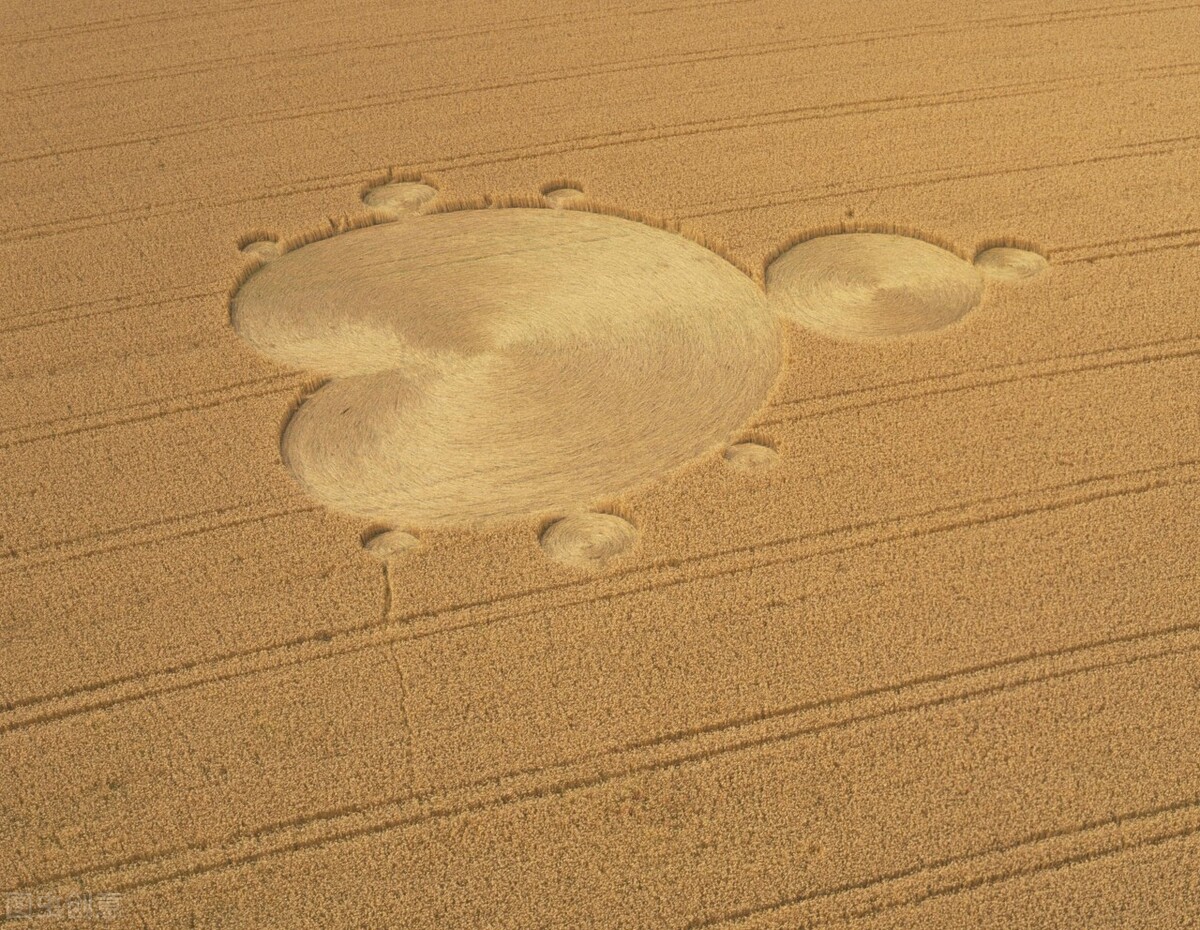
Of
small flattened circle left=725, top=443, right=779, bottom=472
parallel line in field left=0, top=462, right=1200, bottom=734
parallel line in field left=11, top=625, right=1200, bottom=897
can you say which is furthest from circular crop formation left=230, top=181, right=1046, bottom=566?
parallel line in field left=11, top=625, right=1200, bottom=897

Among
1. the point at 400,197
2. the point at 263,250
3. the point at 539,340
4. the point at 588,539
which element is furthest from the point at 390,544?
the point at 400,197

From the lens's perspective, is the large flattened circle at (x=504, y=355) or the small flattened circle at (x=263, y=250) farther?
the small flattened circle at (x=263, y=250)

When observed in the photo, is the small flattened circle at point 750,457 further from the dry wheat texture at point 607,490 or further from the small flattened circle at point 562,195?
the small flattened circle at point 562,195

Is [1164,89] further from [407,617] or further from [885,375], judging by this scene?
[407,617]

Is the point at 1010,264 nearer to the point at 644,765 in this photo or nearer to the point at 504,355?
the point at 504,355

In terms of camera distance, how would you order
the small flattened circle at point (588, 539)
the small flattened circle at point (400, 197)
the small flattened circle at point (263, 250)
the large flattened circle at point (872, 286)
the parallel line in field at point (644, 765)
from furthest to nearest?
the small flattened circle at point (400, 197) < the small flattened circle at point (263, 250) < the large flattened circle at point (872, 286) < the small flattened circle at point (588, 539) < the parallel line in field at point (644, 765)

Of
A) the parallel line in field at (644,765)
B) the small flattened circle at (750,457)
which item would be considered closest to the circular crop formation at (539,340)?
the small flattened circle at (750,457)
